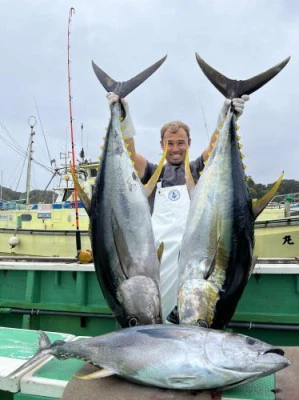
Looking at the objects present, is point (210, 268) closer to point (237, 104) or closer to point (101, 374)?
point (101, 374)

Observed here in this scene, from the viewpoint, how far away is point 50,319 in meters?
3.22

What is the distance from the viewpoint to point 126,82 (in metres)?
2.32

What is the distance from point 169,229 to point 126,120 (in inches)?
28.2

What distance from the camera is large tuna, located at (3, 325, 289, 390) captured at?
3.95 ft

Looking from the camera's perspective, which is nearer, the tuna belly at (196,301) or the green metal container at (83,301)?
the tuna belly at (196,301)

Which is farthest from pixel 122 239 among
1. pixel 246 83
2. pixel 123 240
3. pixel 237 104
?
pixel 246 83

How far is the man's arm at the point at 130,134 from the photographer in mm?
2221

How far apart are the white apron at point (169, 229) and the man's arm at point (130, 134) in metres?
0.19

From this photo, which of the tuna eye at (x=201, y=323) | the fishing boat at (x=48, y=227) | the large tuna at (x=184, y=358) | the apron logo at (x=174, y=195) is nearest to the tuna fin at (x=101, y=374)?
the large tuna at (x=184, y=358)

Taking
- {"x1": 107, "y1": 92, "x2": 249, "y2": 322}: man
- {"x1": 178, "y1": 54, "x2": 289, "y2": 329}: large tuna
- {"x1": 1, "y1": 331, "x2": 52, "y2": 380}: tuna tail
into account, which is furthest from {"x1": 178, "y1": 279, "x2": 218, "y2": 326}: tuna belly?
{"x1": 1, "y1": 331, "x2": 52, "y2": 380}: tuna tail

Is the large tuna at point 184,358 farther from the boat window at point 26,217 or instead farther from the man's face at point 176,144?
the boat window at point 26,217

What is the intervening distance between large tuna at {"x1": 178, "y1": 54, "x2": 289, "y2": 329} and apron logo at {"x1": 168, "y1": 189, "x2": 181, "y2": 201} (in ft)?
0.78

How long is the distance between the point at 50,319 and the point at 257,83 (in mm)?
2500

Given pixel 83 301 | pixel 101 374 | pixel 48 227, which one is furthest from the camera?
pixel 48 227
